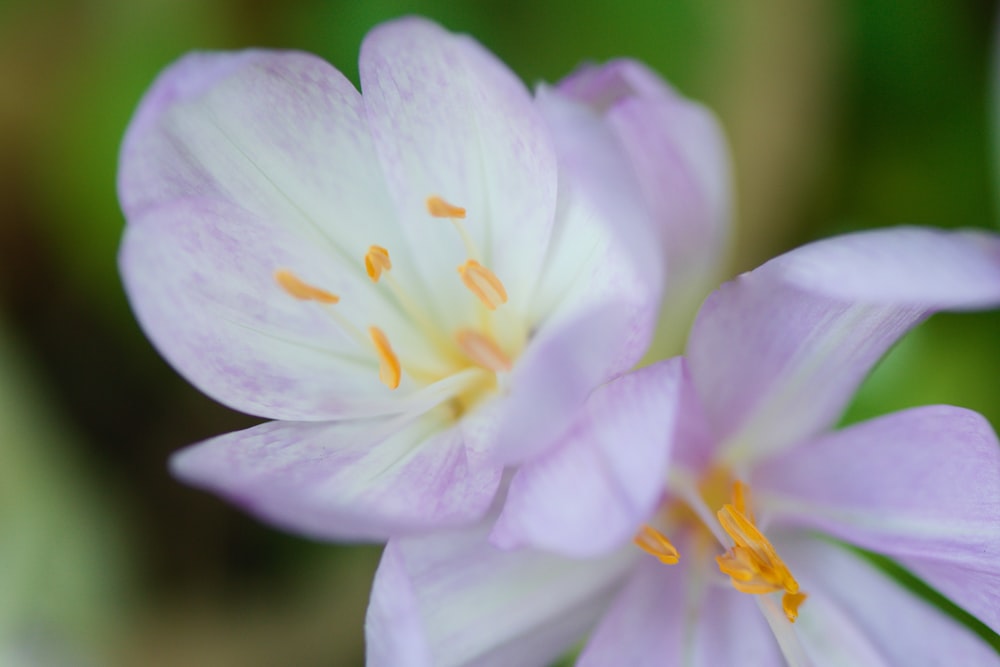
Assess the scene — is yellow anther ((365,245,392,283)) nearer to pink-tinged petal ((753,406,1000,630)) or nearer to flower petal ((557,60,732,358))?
flower petal ((557,60,732,358))

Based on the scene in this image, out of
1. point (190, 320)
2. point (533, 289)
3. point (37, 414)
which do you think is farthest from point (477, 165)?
point (37, 414)

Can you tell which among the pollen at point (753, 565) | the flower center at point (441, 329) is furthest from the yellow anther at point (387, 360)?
the pollen at point (753, 565)

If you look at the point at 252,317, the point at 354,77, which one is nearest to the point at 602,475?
the point at 252,317

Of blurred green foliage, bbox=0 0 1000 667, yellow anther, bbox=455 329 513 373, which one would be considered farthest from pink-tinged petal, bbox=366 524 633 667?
blurred green foliage, bbox=0 0 1000 667

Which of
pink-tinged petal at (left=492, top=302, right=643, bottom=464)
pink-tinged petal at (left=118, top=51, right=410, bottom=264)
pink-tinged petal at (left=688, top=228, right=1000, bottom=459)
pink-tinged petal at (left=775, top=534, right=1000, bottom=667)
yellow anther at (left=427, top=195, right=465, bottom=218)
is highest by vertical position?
pink-tinged petal at (left=118, top=51, right=410, bottom=264)

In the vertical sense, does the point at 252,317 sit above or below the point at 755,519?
above

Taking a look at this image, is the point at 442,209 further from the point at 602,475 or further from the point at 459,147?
the point at 602,475
